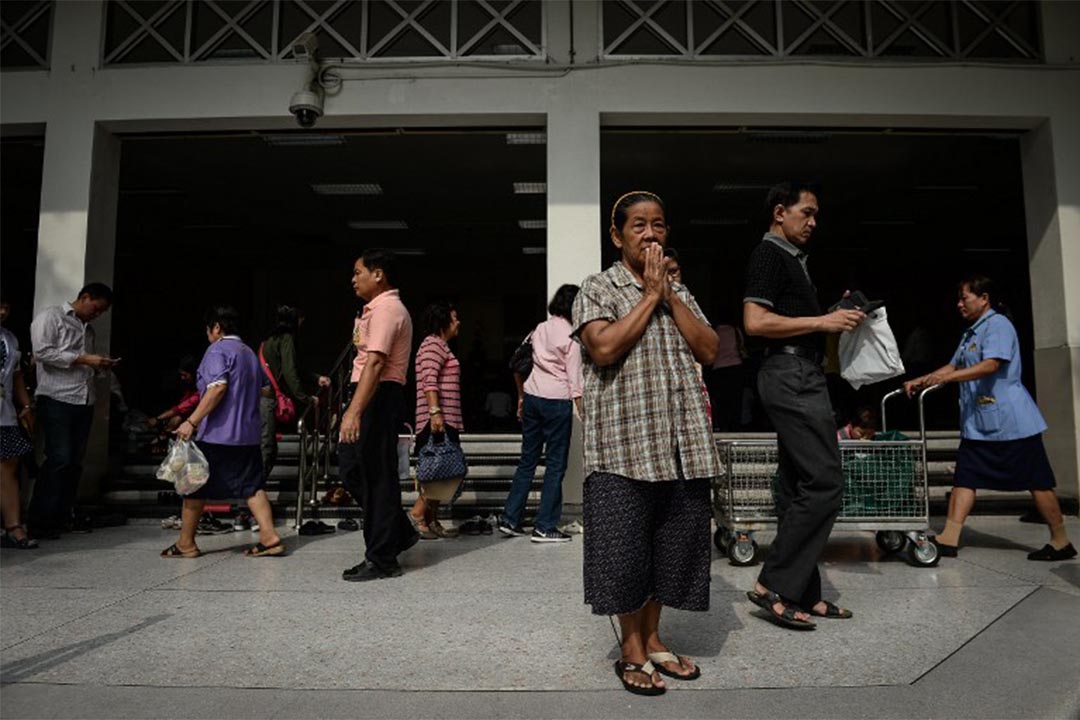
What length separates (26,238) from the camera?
53.1ft

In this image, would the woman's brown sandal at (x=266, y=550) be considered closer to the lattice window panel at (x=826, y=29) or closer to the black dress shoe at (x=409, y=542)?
the black dress shoe at (x=409, y=542)

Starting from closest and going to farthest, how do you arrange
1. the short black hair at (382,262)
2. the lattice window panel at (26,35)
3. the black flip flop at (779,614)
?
the black flip flop at (779,614), the short black hair at (382,262), the lattice window panel at (26,35)

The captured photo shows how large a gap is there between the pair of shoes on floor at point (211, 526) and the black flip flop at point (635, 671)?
176 inches

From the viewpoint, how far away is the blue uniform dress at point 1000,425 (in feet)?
15.6

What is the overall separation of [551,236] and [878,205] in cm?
919

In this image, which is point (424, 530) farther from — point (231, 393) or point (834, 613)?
point (834, 613)

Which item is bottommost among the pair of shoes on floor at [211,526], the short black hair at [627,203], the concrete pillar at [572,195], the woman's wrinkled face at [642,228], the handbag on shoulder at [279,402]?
the pair of shoes on floor at [211,526]

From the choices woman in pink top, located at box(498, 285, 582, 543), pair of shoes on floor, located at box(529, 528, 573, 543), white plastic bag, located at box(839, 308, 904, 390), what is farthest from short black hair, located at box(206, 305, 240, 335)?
white plastic bag, located at box(839, 308, 904, 390)

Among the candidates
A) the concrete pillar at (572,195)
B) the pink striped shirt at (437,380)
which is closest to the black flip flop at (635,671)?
the pink striped shirt at (437,380)

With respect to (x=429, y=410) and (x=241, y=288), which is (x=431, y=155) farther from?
(x=241, y=288)

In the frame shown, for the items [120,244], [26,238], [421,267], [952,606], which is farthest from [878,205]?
[26,238]

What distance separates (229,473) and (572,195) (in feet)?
12.3

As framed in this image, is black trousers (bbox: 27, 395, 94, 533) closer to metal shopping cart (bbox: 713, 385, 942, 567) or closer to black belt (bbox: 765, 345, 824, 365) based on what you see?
metal shopping cart (bbox: 713, 385, 942, 567)

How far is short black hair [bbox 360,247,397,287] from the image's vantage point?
4.51 metres
